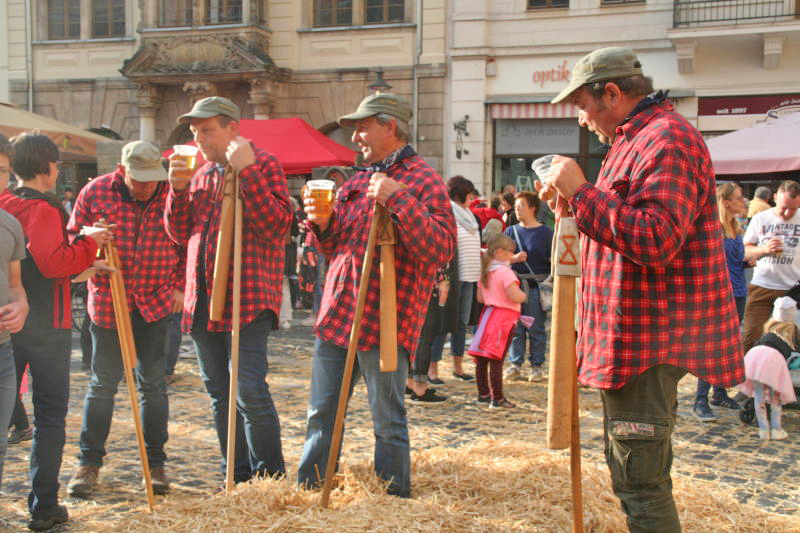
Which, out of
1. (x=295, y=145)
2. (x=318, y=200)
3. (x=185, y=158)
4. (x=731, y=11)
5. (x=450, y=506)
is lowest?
(x=450, y=506)

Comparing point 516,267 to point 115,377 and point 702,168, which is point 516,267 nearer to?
point 115,377

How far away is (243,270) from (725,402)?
4.68 metres

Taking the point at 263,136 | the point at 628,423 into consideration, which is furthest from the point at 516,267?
the point at 263,136

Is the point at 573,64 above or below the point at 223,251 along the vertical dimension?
above

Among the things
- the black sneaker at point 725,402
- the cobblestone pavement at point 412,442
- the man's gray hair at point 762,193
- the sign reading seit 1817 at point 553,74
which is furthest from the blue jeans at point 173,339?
the sign reading seit 1817 at point 553,74

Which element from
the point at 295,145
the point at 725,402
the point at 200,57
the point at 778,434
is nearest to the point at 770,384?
the point at 778,434

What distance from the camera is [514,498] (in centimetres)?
407

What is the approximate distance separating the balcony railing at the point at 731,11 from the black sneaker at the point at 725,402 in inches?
451

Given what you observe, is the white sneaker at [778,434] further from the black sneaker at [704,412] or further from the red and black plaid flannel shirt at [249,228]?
the red and black plaid flannel shirt at [249,228]

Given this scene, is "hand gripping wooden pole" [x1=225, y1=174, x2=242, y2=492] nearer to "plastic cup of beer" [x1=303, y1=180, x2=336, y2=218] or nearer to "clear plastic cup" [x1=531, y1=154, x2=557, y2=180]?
"plastic cup of beer" [x1=303, y1=180, x2=336, y2=218]

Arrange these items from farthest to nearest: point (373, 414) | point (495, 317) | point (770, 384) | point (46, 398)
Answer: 1. point (495, 317)
2. point (770, 384)
3. point (46, 398)
4. point (373, 414)

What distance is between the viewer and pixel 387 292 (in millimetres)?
3605

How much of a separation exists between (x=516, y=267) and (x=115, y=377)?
4.64 metres

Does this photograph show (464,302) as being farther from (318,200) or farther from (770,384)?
(318,200)
